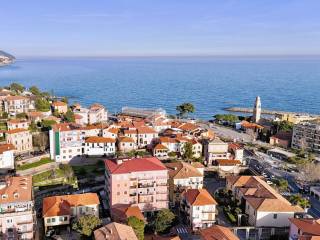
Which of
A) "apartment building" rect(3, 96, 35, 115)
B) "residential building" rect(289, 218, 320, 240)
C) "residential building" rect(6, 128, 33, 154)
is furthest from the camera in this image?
"apartment building" rect(3, 96, 35, 115)

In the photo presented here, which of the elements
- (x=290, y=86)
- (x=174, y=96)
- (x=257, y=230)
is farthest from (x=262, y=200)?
(x=290, y=86)

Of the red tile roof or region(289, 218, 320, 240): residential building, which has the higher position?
the red tile roof

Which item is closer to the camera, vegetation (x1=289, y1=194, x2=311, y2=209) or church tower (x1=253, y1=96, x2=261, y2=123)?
vegetation (x1=289, y1=194, x2=311, y2=209)

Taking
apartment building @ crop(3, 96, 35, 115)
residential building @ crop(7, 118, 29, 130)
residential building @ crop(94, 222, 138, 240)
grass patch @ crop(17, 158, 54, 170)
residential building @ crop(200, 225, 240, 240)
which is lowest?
grass patch @ crop(17, 158, 54, 170)

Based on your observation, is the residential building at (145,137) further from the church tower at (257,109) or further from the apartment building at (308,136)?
the church tower at (257,109)

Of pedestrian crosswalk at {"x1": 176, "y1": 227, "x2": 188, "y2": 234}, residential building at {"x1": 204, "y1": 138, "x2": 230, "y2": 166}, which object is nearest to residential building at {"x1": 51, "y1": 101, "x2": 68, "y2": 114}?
residential building at {"x1": 204, "y1": 138, "x2": 230, "y2": 166}

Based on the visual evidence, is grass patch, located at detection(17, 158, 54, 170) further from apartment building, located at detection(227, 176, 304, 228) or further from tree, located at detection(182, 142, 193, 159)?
apartment building, located at detection(227, 176, 304, 228)

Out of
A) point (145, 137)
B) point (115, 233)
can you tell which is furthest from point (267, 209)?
point (145, 137)
